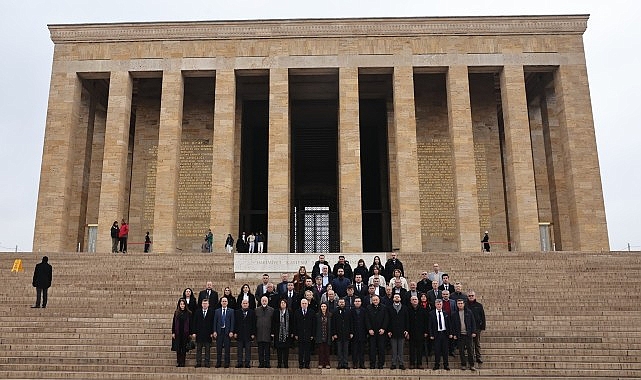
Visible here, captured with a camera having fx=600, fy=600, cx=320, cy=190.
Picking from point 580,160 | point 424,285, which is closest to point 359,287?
point 424,285

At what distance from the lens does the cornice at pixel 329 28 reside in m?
24.0

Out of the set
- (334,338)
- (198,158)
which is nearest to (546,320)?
(334,338)

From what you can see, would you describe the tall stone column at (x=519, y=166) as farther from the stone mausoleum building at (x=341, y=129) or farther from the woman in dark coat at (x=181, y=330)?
the woman in dark coat at (x=181, y=330)

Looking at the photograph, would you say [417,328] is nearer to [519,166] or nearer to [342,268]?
[342,268]

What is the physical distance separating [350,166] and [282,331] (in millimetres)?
14304

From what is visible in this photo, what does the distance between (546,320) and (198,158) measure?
1781 centimetres

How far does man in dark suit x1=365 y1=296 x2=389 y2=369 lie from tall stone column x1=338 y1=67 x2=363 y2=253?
42.4 feet

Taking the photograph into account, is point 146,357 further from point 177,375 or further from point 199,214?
point 199,214

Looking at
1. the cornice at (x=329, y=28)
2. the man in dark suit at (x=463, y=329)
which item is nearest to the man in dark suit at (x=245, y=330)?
the man in dark suit at (x=463, y=329)

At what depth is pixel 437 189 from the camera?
2514 cm

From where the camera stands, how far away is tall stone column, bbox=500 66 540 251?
22.2 metres

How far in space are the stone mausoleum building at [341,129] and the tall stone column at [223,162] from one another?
55 mm

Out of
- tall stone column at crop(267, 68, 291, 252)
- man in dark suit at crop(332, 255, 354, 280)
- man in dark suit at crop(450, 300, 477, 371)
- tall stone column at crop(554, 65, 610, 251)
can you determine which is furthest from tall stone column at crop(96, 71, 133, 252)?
tall stone column at crop(554, 65, 610, 251)

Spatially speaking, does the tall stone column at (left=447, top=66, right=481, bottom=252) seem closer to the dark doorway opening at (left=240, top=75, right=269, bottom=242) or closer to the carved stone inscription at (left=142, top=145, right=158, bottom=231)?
the dark doorway opening at (left=240, top=75, right=269, bottom=242)
